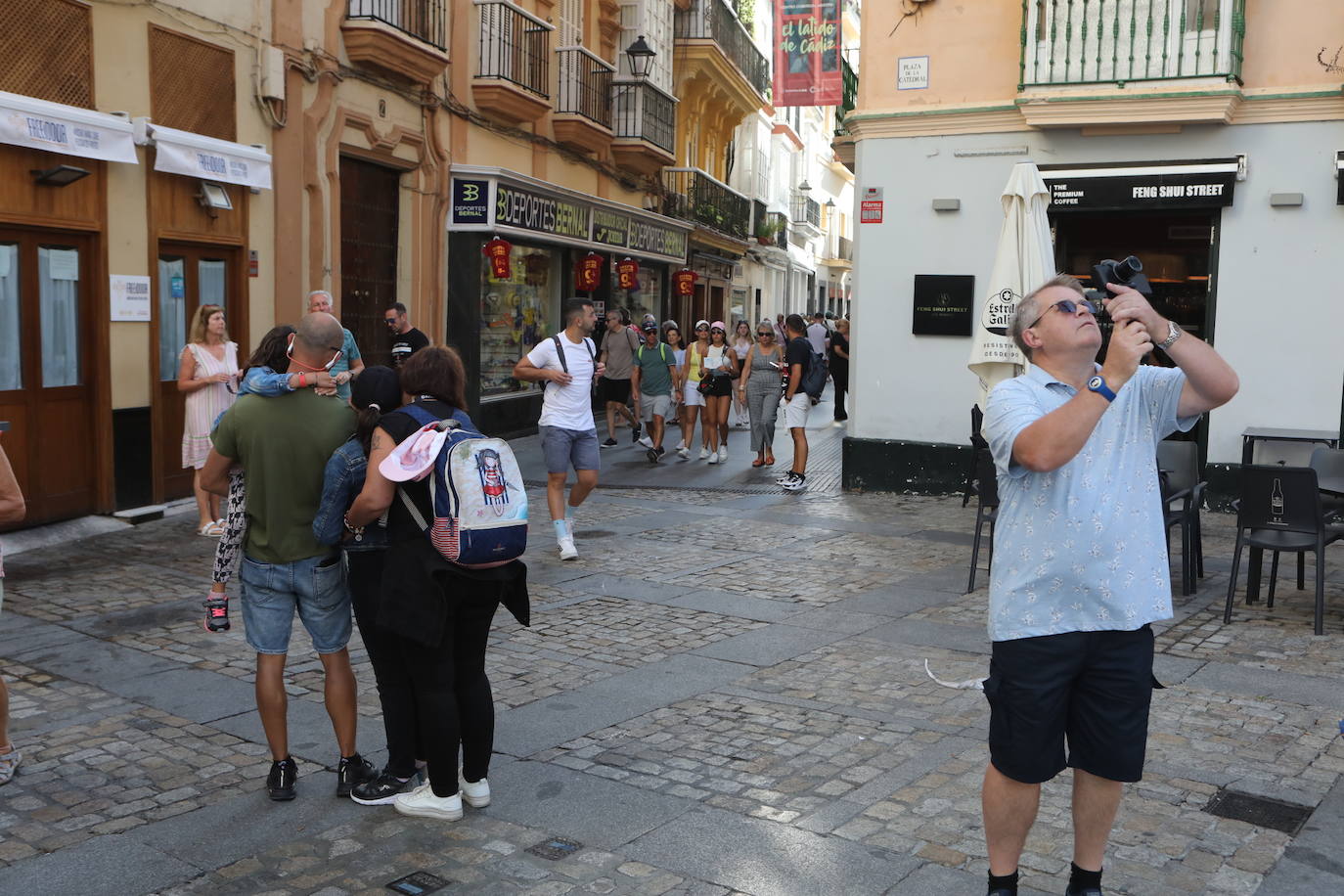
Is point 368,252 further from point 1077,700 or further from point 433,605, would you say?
point 1077,700

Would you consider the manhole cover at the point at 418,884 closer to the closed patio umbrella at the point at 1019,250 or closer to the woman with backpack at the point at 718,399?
the closed patio umbrella at the point at 1019,250

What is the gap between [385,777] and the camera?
4504mm

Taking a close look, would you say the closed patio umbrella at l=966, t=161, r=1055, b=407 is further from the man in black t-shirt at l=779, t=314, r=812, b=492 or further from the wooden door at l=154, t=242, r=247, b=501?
the wooden door at l=154, t=242, r=247, b=501

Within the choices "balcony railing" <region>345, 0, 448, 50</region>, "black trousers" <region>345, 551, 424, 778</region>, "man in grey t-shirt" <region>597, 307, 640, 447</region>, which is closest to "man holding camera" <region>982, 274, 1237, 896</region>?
"black trousers" <region>345, 551, 424, 778</region>

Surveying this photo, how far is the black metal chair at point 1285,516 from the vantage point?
7227 millimetres

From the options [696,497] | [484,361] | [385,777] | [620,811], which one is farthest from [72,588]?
[484,361]

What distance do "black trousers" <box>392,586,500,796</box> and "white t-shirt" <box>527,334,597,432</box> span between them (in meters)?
4.71

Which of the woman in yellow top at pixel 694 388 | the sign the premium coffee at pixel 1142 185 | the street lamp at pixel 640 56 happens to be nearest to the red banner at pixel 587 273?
the street lamp at pixel 640 56

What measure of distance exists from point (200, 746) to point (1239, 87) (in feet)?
34.1

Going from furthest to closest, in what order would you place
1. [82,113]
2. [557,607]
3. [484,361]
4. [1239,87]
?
[484,361] → [1239,87] → [82,113] → [557,607]

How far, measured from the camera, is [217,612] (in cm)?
468

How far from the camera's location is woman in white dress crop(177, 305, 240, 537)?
9.84 metres

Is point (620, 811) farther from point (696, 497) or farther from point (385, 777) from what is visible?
point (696, 497)

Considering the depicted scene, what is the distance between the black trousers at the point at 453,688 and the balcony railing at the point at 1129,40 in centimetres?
961
